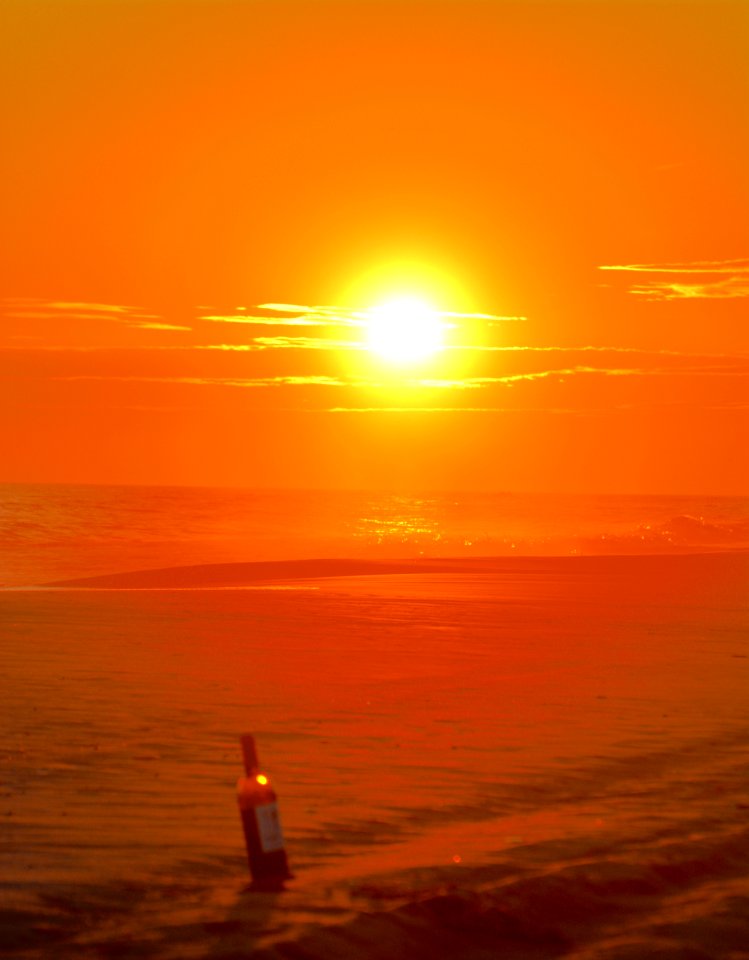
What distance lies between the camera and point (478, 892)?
20.7ft

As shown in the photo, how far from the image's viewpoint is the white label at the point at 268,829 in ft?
20.7

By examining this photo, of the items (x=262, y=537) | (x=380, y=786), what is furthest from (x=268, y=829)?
(x=262, y=537)

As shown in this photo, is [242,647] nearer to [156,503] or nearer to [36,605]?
[36,605]

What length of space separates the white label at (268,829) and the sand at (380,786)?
250 millimetres

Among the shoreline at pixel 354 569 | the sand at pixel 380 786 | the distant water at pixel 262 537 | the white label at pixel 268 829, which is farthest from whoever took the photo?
the distant water at pixel 262 537

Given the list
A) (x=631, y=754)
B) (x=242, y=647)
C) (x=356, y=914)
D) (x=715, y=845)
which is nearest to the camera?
(x=356, y=914)

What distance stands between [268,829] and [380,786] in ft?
7.98

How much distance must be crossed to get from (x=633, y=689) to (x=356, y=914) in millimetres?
7419

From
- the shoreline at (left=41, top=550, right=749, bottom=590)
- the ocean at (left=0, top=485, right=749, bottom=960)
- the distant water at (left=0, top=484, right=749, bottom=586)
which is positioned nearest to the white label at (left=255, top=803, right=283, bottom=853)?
the ocean at (left=0, top=485, right=749, bottom=960)

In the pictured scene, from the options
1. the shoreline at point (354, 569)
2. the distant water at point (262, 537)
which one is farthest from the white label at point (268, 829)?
the distant water at point (262, 537)

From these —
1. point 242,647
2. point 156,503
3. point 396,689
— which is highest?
point 156,503

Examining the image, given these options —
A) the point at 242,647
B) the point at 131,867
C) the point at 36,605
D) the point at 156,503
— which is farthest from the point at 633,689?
the point at 156,503

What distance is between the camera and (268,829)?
20.8 feet

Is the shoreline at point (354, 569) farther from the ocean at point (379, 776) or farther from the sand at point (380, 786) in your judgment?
the sand at point (380, 786)
